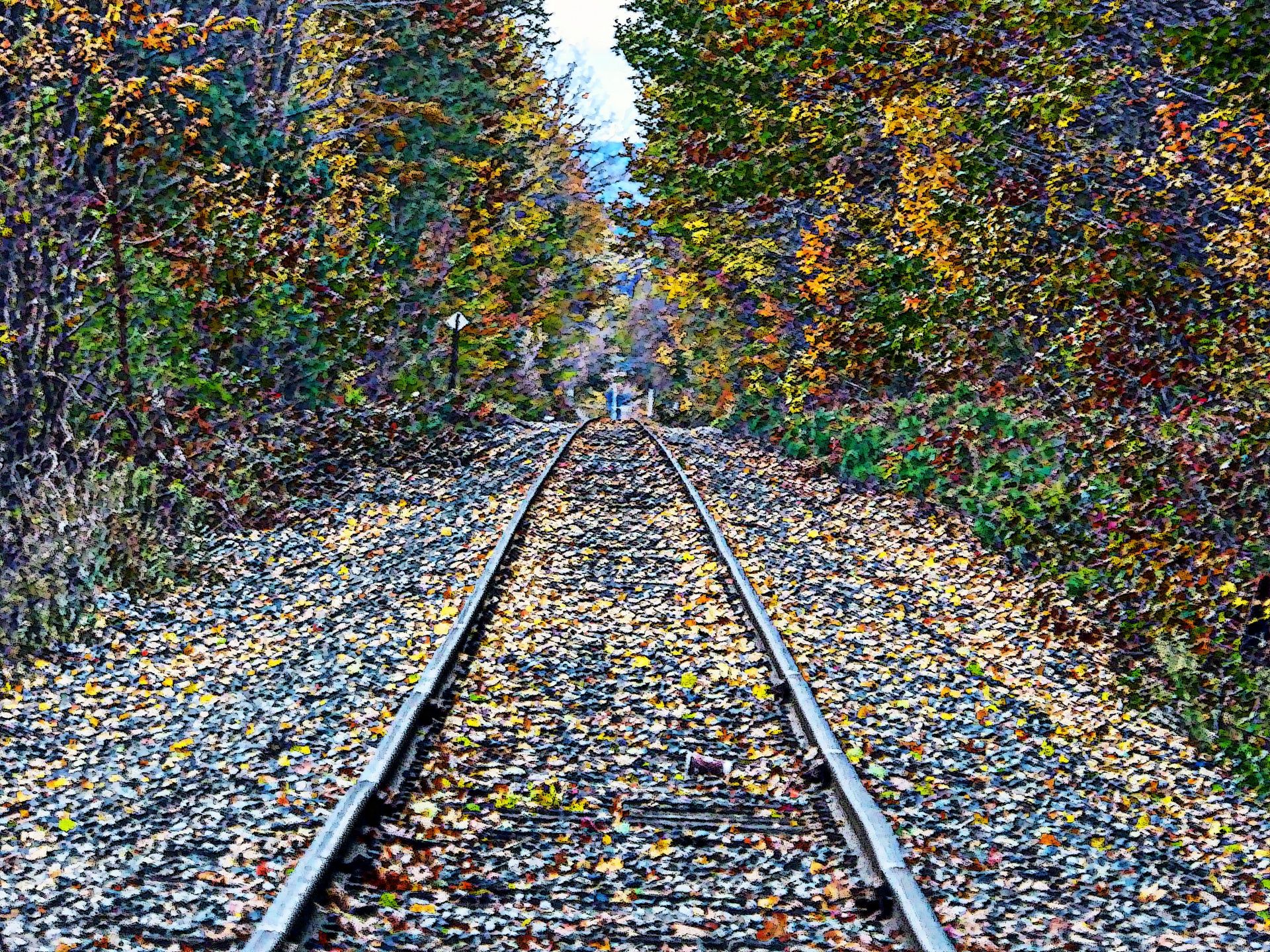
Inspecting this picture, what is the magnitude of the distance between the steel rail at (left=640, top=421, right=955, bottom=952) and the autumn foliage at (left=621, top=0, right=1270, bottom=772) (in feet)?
9.24

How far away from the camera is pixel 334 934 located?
4902 millimetres

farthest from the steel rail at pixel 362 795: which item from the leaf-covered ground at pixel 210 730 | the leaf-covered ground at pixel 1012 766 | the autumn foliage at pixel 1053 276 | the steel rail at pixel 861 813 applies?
the autumn foliage at pixel 1053 276

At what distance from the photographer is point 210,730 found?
757 cm

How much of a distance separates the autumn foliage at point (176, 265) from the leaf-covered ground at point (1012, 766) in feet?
19.1

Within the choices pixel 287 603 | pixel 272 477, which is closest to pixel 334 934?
pixel 287 603

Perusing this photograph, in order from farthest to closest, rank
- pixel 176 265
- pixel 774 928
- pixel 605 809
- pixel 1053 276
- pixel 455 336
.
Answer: pixel 455 336 → pixel 176 265 → pixel 1053 276 → pixel 605 809 → pixel 774 928

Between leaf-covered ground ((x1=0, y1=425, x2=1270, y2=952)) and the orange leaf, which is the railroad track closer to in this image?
the orange leaf

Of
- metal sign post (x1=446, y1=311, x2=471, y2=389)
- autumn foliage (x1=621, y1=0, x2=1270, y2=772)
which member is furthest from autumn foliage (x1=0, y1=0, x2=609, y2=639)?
autumn foliage (x1=621, y1=0, x2=1270, y2=772)

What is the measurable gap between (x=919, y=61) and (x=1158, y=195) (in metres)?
4.50

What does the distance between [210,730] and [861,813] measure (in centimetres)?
391

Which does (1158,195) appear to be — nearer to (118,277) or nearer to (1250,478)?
(1250,478)

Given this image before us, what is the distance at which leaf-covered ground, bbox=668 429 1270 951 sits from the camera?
5.73 metres

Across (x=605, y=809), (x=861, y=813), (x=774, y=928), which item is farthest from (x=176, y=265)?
Result: (x=774, y=928)

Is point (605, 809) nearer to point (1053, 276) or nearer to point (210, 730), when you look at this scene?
point (210, 730)
